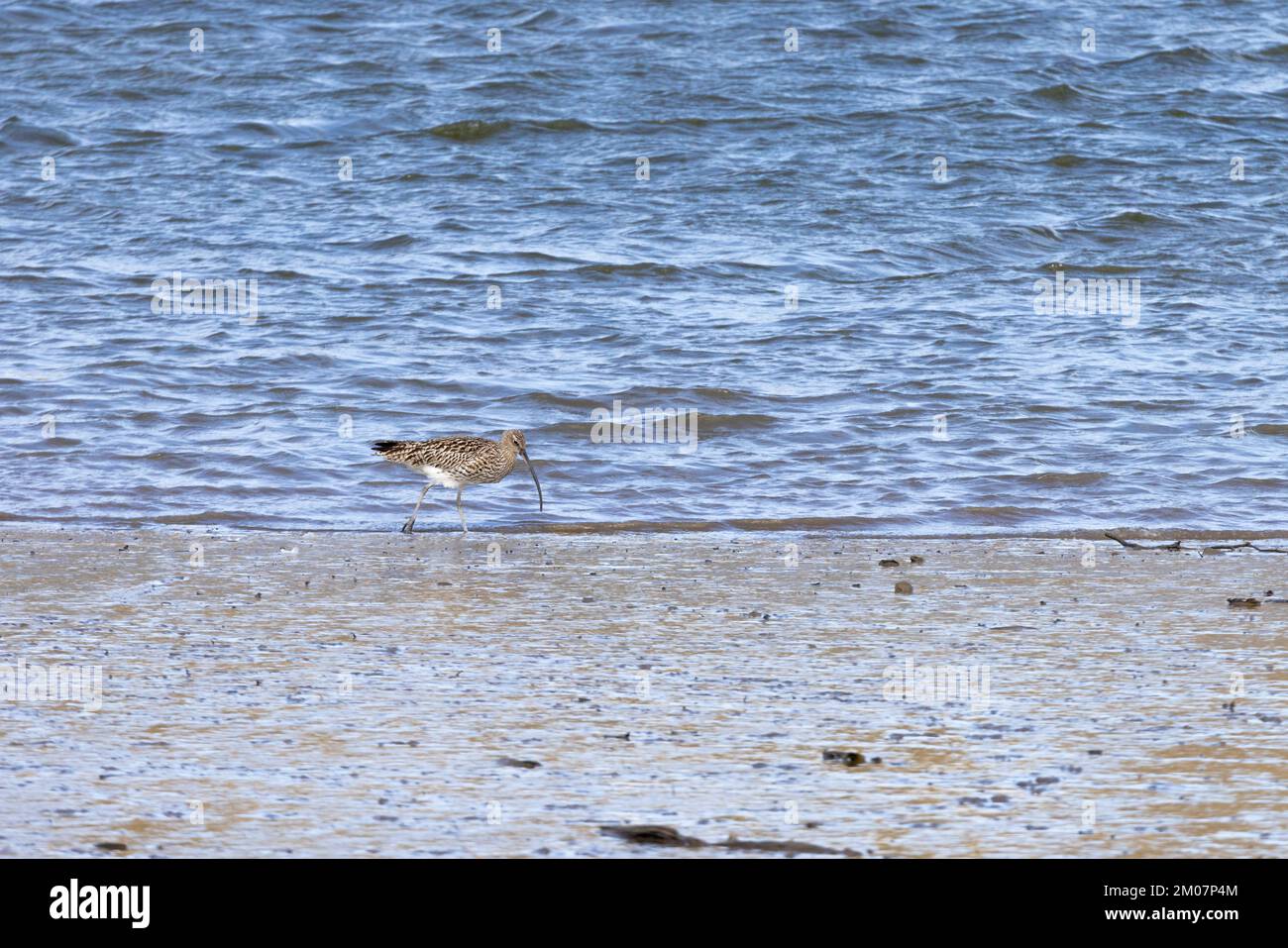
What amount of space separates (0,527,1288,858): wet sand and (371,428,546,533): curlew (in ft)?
3.40

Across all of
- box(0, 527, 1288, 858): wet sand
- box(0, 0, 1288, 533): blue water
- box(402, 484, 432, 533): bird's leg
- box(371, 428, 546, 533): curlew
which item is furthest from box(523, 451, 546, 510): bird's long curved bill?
box(0, 527, 1288, 858): wet sand

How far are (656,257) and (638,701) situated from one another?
376 inches

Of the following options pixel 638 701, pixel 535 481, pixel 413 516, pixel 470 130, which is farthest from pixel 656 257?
pixel 638 701

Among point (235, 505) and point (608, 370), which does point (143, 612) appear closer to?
point (235, 505)

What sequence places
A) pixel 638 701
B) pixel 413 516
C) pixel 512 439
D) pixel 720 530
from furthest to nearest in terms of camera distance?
pixel 512 439
pixel 413 516
pixel 720 530
pixel 638 701

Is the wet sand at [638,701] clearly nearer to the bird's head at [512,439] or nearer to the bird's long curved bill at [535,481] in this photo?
the bird's long curved bill at [535,481]

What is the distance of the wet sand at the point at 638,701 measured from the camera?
4.45 m

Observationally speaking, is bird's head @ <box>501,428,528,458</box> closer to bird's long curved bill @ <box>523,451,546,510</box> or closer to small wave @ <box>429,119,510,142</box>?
bird's long curved bill @ <box>523,451,546,510</box>

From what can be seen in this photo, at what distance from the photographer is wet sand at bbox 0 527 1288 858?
175 inches

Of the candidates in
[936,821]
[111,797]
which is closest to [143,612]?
[111,797]

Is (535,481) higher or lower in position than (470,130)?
lower

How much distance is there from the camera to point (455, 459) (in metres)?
9.25

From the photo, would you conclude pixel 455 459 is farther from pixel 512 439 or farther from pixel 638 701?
pixel 638 701
